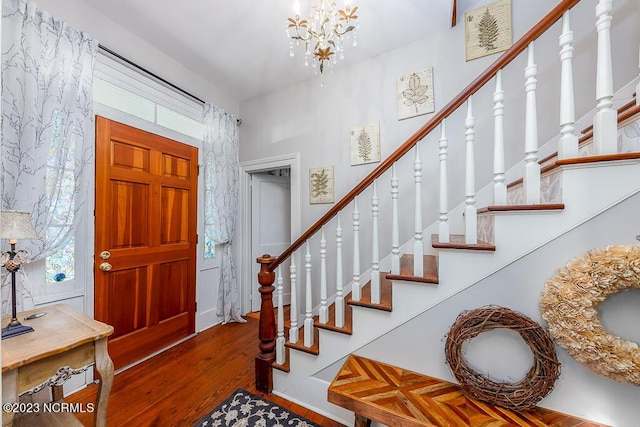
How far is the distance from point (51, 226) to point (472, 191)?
2620 millimetres

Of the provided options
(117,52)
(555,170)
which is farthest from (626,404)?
(117,52)

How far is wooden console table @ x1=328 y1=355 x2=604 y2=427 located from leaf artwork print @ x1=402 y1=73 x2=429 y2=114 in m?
2.08

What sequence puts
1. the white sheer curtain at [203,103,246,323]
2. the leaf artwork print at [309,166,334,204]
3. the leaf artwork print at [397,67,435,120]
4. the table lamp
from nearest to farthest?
the table lamp
the leaf artwork print at [397,67,435,120]
the leaf artwork print at [309,166,334,204]
the white sheer curtain at [203,103,246,323]

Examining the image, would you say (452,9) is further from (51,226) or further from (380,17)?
(51,226)

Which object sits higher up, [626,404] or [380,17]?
[380,17]

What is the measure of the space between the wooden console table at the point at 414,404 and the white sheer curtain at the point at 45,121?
81.3 inches

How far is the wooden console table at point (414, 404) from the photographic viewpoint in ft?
4.00

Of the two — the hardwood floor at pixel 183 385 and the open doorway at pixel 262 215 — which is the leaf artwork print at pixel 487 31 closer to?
the open doorway at pixel 262 215

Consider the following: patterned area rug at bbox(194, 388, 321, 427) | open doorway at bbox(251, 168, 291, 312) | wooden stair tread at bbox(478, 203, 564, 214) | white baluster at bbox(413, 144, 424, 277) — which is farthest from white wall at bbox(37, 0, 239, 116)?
wooden stair tread at bbox(478, 203, 564, 214)

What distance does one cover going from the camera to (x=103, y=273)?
2119 mm

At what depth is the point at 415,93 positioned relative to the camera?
7.86 ft

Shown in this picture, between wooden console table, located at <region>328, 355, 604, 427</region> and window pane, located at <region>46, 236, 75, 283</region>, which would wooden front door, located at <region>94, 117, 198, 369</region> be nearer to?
window pane, located at <region>46, 236, 75, 283</region>

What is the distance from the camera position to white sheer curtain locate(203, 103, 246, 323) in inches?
117

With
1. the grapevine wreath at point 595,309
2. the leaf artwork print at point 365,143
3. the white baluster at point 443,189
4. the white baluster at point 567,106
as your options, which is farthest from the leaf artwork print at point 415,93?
the grapevine wreath at point 595,309
